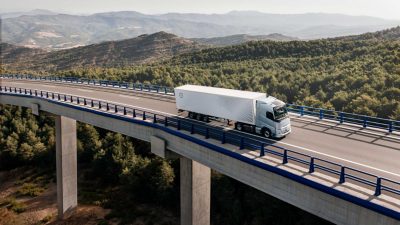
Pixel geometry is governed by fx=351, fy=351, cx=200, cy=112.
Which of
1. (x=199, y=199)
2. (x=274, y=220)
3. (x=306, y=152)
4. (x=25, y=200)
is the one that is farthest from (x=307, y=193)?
(x=25, y=200)

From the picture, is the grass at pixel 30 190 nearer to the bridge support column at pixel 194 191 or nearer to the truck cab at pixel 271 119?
the bridge support column at pixel 194 191

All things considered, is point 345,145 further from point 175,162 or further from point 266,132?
point 175,162

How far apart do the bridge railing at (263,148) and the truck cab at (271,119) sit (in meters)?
1.28

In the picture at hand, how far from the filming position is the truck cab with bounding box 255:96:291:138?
89.9 ft

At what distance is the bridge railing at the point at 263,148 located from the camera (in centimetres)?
1908

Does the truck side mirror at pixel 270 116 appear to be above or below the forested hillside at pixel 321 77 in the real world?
below

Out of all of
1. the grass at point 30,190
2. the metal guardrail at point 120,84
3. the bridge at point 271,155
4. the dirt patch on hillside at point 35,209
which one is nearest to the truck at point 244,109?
the bridge at point 271,155

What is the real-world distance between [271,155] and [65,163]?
30846 mm

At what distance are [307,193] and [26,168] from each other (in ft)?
191

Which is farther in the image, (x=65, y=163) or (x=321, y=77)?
(x=321, y=77)

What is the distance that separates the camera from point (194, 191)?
29766 millimetres

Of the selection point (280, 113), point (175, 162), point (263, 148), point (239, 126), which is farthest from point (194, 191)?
point (175, 162)

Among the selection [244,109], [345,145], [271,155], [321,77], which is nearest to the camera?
[271,155]

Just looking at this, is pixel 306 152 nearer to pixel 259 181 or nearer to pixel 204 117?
pixel 259 181
